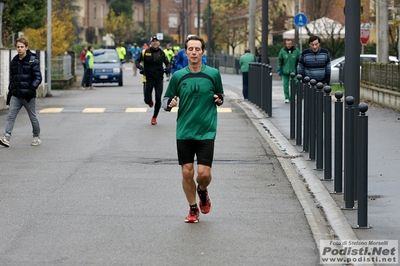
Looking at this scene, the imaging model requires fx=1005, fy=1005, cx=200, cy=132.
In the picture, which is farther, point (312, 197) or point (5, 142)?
point (5, 142)

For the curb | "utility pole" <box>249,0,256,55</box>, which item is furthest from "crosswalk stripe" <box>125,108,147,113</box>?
"utility pole" <box>249,0,256,55</box>

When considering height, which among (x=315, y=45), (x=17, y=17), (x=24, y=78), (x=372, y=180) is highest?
(x=17, y=17)

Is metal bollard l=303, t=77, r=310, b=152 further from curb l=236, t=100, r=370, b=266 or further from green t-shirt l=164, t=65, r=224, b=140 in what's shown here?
green t-shirt l=164, t=65, r=224, b=140

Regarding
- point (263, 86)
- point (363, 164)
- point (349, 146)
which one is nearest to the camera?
point (363, 164)

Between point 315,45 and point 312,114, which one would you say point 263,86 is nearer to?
point 315,45

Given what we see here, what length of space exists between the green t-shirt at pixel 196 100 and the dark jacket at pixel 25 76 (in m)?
7.07

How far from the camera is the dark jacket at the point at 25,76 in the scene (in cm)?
1568

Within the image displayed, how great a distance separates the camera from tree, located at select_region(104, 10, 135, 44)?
104m

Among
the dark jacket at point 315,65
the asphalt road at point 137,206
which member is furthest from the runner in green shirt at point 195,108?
the dark jacket at point 315,65

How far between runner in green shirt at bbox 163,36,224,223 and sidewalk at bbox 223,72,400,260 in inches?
51.3

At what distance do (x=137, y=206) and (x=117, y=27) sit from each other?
9557cm

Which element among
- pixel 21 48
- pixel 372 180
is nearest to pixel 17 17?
pixel 21 48

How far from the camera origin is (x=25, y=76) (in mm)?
15727

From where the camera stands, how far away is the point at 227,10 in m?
79.0
